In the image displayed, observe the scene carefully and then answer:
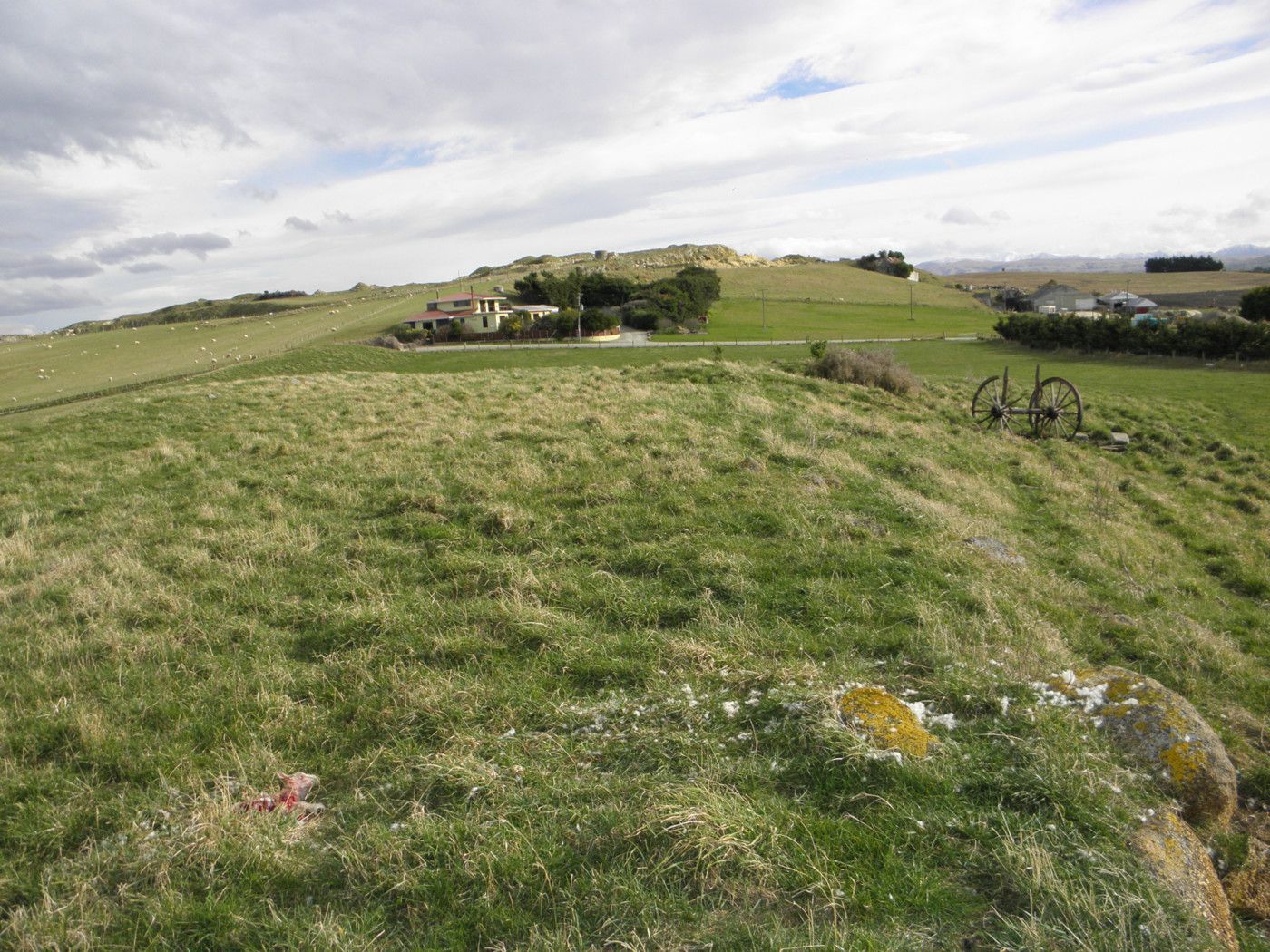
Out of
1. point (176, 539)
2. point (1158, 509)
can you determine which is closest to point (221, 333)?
point (176, 539)

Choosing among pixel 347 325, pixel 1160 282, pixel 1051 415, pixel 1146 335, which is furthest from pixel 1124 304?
pixel 347 325

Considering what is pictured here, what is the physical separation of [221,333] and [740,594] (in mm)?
86267

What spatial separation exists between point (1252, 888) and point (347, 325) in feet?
292

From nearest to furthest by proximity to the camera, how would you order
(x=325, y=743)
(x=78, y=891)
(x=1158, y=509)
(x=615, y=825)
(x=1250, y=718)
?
(x=78, y=891) < (x=615, y=825) < (x=325, y=743) < (x=1250, y=718) < (x=1158, y=509)

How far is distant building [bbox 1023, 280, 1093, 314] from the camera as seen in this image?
104000 millimetres

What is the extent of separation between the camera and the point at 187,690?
5.68m

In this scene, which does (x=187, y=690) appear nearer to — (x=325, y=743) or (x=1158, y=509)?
(x=325, y=743)

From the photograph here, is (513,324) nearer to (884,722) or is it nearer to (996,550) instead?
(996,550)

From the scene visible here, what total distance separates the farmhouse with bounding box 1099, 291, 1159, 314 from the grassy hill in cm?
1632

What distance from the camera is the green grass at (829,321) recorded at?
7431 cm

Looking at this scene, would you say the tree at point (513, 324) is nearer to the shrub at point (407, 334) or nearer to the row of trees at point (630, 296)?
the shrub at point (407, 334)

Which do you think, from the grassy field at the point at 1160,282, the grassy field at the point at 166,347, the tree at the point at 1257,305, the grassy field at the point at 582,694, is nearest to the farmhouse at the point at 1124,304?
the grassy field at the point at 1160,282

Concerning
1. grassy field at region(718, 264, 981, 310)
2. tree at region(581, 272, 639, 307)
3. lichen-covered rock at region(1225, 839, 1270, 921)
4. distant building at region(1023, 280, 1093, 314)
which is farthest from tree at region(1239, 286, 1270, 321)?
lichen-covered rock at region(1225, 839, 1270, 921)

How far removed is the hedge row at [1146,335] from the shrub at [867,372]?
2546cm
